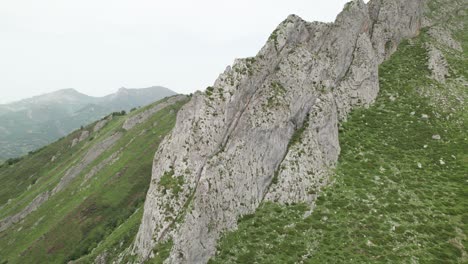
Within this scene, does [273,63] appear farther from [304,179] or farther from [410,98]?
[410,98]

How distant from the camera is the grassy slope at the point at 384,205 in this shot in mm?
32781

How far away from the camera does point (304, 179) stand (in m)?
41.3

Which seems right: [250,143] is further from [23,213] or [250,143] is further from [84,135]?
[84,135]

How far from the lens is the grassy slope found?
108ft

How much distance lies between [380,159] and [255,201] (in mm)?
21410

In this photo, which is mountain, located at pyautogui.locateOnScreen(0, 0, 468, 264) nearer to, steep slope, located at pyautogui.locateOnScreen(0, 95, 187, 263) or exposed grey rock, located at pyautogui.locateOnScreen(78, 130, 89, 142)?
steep slope, located at pyautogui.locateOnScreen(0, 95, 187, 263)

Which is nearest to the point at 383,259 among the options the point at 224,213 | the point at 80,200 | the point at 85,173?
the point at 224,213

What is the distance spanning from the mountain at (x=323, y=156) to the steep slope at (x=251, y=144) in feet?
0.58

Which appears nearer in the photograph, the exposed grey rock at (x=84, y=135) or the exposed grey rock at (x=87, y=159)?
the exposed grey rock at (x=87, y=159)

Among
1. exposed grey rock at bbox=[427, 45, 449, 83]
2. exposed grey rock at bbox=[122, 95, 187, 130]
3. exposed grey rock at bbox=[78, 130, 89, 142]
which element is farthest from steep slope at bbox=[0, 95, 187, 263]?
exposed grey rock at bbox=[427, 45, 449, 83]

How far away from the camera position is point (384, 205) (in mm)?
38250

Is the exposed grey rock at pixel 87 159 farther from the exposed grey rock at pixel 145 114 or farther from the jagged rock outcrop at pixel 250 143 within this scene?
the jagged rock outcrop at pixel 250 143

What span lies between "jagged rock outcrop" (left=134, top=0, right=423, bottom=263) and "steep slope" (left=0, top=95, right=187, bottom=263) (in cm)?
2339

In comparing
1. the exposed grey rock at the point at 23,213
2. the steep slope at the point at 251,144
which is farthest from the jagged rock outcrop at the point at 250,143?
the exposed grey rock at the point at 23,213
